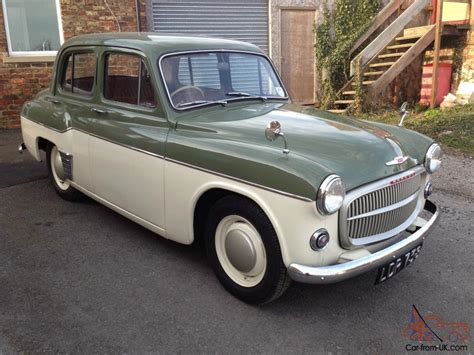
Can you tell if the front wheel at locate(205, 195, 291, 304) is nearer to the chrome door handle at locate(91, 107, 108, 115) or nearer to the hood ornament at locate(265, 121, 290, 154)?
the hood ornament at locate(265, 121, 290, 154)

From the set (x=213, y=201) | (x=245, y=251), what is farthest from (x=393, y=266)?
(x=213, y=201)

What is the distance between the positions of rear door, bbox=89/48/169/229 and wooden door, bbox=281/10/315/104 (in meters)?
7.08

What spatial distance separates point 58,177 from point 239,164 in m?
2.99

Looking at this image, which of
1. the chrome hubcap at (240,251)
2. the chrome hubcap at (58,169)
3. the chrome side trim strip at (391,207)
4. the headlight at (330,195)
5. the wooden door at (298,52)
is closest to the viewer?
the headlight at (330,195)

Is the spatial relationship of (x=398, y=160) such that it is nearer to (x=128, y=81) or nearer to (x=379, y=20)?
(x=128, y=81)

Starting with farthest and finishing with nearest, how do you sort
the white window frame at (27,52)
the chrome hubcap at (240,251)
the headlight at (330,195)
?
the white window frame at (27,52), the chrome hubcap at (240,251), the headlight at (330,195)

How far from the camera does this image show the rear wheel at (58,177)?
4.85 m

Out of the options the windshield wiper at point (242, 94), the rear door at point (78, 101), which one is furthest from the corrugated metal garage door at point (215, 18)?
the windshield wiper at point (242, 94)

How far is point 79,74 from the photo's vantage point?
4.48 m

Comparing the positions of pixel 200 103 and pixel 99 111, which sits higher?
pixel 200 103

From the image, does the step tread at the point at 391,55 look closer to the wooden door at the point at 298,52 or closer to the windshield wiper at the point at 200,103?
the wooden door at the point at 298,52

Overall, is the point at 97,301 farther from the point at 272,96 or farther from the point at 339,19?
the point at 339,19

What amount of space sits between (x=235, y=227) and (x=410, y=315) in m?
1.25

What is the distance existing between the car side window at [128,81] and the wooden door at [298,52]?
7.03 meters
